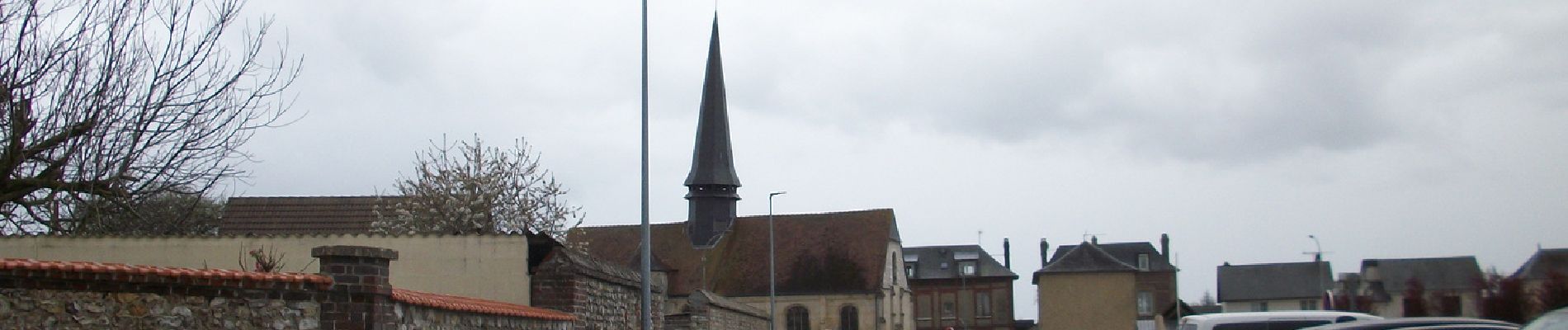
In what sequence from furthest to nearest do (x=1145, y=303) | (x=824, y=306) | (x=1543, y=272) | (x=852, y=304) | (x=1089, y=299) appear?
(x=1145, y=303)
(x=1089, y=299)
(x=824, y=306)
(x=852, y=304)
(x=1543, y=272)

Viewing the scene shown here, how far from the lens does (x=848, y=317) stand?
223 ft

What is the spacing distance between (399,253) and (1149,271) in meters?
74.9

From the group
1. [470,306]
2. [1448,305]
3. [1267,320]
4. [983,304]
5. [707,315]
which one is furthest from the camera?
[983,304]

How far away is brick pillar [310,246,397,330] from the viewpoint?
35.6ft

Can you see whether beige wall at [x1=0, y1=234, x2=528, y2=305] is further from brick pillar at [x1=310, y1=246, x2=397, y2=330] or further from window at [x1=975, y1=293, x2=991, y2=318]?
window at [x1=975, y1=293, x2=991, y2=318]

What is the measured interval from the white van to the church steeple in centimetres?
4909

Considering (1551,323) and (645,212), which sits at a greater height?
(645,212)

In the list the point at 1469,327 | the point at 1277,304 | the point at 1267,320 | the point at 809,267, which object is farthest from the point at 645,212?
the point at 1277,304

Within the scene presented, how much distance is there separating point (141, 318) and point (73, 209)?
34.5 ft

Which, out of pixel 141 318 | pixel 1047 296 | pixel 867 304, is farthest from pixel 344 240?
pixel 1047 296

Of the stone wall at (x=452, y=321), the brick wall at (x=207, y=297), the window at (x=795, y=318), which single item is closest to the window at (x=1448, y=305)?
the window at (x=795, y=318)

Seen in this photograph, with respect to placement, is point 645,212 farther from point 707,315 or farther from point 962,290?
point 962,290

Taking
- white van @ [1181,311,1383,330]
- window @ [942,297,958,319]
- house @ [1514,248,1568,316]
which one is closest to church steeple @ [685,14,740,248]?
window @ [942,297,958,319]

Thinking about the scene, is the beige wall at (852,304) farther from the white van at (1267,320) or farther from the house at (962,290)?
the white van at (1267,320)
